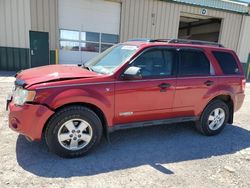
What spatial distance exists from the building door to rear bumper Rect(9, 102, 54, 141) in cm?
979

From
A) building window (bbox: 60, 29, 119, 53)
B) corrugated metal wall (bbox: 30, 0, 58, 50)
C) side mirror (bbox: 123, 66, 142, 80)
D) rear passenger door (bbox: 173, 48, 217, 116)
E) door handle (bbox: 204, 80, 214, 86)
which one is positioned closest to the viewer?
side mirror (bbox: 123, 66, 142, 80)

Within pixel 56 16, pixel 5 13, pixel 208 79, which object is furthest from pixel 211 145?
pixel 5 13

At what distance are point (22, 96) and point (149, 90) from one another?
2009 mm

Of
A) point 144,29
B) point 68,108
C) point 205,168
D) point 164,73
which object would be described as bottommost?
point 205,168

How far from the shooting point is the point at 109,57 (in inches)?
162

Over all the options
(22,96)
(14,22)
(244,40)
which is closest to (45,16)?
(14,22)

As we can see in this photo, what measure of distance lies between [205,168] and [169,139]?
3.54ft

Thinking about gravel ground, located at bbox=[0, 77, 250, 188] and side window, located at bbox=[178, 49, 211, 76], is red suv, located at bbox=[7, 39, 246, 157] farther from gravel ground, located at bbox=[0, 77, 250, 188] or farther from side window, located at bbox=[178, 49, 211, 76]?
gravel ground, located at bbox=[0, 77, 250, 188]

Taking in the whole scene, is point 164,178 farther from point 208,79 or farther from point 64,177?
point 208,79

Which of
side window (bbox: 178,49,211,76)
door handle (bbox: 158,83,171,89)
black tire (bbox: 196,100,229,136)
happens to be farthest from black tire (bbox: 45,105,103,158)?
black tire (bbox: 196,100,229,136)

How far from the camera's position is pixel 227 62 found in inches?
184

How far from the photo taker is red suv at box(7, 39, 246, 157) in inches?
121

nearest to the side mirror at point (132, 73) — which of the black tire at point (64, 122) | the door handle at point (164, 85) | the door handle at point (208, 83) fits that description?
the door handle at point (164, 85)

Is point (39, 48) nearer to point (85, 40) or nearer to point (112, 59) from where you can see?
point (85, 40)
